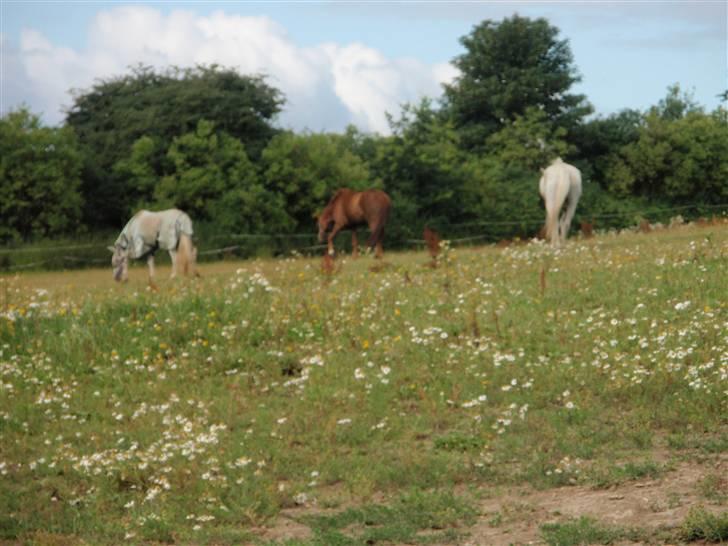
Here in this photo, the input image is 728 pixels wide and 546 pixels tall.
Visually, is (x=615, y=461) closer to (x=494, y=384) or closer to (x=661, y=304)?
(x=494, y=384)

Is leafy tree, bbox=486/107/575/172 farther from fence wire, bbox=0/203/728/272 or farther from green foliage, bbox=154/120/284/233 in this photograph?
green foliage, bbox=154/120/284/233

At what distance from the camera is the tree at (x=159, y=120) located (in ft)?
135

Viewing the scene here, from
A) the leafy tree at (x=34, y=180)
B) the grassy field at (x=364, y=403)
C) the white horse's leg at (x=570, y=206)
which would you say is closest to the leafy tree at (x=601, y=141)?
the leafy tree at (x=34, y=180)

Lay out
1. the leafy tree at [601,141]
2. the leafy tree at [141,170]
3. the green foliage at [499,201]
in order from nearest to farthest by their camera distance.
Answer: the leafy tree at [141,170] < the green foliage at [499,201] < the leafy tree at [601,141]

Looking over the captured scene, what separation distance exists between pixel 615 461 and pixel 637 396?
184cm

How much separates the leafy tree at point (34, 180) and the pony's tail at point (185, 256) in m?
12.2

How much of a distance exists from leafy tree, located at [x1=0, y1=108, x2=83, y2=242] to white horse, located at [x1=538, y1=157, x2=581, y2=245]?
688 inches

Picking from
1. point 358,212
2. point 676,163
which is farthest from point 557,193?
point 676,163

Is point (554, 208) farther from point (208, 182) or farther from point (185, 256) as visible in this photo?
point (208, 182)

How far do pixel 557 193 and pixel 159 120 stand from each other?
20.5 metres

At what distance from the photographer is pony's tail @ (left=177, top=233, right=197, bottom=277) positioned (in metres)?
24.8

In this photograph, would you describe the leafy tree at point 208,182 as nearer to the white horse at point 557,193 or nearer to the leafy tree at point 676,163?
the white horse at point 557,193

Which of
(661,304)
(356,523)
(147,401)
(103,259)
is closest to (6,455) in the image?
(147,401)

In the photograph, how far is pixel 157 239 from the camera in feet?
86.5
